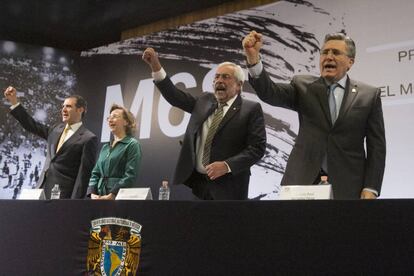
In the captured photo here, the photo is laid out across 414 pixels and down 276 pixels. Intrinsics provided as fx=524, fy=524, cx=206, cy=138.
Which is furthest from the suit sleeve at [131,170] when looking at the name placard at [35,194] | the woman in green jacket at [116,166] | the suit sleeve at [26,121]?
the suit sleeve at [26,121]

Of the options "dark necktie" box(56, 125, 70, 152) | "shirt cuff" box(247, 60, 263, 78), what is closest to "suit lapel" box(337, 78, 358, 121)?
"shirt cuff" box(247, 60, 263, 78)

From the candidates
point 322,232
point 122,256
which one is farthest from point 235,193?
point 322,232

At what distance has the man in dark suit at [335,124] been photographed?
1.98 metres

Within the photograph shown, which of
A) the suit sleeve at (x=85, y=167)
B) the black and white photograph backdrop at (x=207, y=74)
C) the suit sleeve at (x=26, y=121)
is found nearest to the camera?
the suit sleeve at (x=85, y=167)

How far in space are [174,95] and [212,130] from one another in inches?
10.5

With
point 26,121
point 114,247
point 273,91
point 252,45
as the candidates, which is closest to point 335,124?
point 273,91

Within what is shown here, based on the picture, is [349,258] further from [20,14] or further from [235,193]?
[20,14]

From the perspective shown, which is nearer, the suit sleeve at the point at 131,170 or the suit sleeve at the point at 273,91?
the suit sleeve at the point at 273,91

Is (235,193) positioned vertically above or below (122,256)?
above

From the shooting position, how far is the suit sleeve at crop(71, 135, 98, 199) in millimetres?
3113

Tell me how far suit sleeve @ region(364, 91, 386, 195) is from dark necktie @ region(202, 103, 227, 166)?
2.30 ft

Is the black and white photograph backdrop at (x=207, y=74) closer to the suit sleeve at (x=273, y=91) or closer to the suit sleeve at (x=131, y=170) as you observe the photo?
the suit sleeve at (x=131, y=170)

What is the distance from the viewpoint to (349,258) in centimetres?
137

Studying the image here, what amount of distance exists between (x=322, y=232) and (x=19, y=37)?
5541 millimetres
